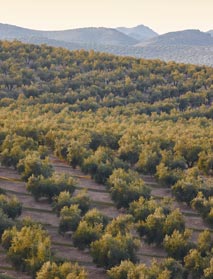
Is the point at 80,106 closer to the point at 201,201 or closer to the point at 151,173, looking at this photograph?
the point at 151,173

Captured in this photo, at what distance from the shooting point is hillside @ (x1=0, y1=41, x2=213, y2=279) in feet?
125

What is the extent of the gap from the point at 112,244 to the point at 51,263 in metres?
5.31

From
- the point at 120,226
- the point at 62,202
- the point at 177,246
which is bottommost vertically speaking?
the point at 177,246

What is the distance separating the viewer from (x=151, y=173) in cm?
6419

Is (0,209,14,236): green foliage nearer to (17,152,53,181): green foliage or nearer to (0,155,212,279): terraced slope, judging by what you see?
(0,155,212,279): terraced slope

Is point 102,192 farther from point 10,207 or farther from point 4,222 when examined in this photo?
point 4,222

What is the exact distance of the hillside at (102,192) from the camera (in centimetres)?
3803

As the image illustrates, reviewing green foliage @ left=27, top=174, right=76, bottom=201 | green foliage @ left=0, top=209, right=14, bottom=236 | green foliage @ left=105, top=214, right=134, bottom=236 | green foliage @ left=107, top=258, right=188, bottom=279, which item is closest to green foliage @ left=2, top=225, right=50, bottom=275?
green foliage @ left=0, top=209, right=14, bottom=236

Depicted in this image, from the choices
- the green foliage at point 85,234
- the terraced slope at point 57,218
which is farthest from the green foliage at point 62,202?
the green foliage at point 85,234

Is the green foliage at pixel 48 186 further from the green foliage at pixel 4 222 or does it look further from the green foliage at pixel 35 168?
the green foliage at pixel 4 222

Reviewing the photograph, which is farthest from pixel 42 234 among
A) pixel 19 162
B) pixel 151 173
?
pixel 151 173

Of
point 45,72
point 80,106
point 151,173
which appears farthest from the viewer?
point 45,72

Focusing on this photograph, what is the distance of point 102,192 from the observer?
57.4 m

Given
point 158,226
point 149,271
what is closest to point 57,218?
point 158,226
